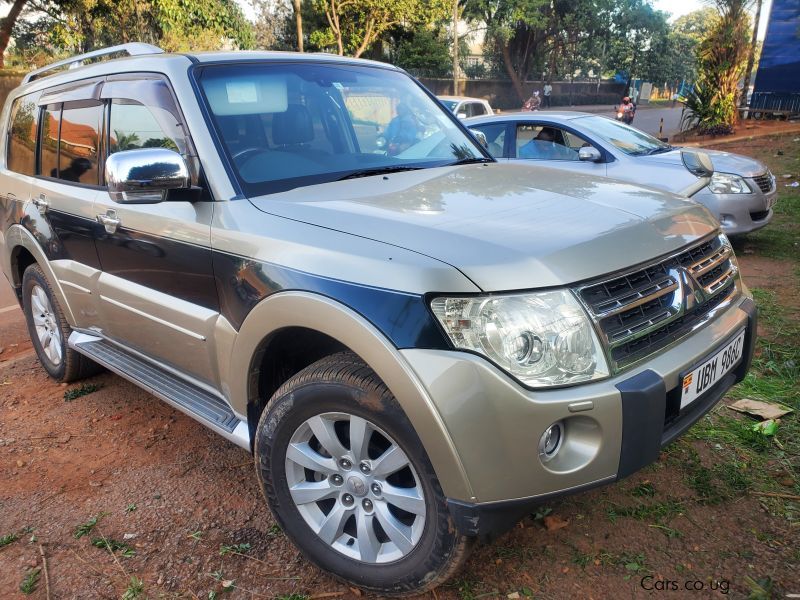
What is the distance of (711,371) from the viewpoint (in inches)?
88.6

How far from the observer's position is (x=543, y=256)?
190 centimetres

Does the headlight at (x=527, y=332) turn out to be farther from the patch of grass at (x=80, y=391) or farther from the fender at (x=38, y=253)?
the patch of grass at (x=80, y=391)

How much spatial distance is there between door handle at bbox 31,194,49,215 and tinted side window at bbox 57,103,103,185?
17cm

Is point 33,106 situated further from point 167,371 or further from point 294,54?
point 167,371

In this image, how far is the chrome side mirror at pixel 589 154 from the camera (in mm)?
6141

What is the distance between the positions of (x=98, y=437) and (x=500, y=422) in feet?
8.84

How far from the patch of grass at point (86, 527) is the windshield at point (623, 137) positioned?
18.5 ft

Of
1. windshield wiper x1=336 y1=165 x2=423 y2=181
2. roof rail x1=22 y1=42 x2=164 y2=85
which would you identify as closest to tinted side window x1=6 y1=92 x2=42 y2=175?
roof rail x1=22 y1=42 x2=164 y2=85

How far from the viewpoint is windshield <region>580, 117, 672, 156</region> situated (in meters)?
6.59

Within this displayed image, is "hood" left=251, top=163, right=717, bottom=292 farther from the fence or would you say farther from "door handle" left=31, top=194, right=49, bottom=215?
the fence

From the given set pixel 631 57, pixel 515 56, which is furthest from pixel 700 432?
pixel 631 57

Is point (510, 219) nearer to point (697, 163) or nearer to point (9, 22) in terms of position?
point (697, 163)

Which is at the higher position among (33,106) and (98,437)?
(33,106)

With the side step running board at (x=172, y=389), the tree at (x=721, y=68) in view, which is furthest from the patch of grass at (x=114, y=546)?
the tree at (x=721, y=68)
